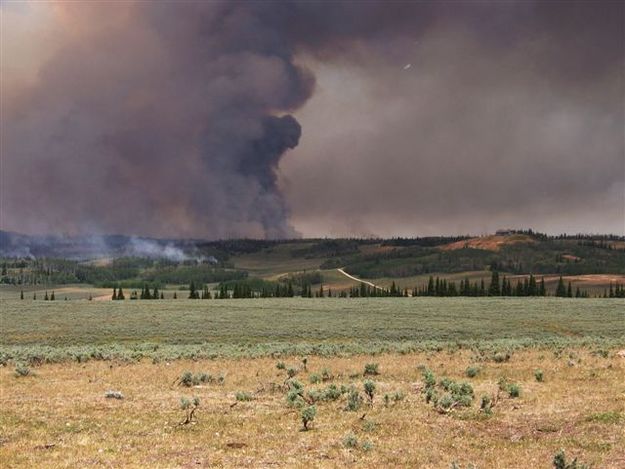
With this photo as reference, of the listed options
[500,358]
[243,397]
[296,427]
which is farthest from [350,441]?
[500,358]

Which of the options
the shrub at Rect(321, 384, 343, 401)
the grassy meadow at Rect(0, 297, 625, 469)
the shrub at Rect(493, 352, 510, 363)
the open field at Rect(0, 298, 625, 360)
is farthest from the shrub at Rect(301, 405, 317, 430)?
the open field at Rect(0, 298, 625, 360)

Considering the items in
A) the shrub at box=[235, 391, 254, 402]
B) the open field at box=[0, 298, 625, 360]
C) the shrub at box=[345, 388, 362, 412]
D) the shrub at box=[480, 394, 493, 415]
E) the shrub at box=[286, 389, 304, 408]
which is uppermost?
the shrub at box=[480, 394, 493, 415]

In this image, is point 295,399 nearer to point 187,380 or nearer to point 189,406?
point 189,406

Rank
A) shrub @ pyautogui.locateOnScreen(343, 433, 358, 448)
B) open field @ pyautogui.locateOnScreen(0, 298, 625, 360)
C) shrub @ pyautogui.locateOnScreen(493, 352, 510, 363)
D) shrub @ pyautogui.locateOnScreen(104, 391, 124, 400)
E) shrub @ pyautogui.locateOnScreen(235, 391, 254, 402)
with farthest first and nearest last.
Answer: open field @ pyautogui.locateOnScreen(0, 298, 625, 360), shrub @ pyautogui.locateOnScreen(493, 352, 510, 363), shrub @ pyautogui.locateOnScreen(104, 391, 124, 400), shrub @ pyautogui.locateOnScreen(235, 391, 254, 402), shrub @ pyautogui.locateOnScreen(343, 433, 358, 448)

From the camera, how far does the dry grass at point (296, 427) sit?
15.8m

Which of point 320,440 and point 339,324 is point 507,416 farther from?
point 339,324

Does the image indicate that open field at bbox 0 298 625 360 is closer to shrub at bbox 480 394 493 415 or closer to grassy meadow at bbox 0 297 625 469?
grassy meadow at bbox 0 297 625 469

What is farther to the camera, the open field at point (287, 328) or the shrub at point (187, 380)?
the open field at point (287, 328)

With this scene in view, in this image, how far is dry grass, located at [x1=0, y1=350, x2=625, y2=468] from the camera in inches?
621

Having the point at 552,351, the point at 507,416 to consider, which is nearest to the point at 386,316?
the point at 552,351

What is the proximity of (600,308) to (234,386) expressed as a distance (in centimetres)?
7670

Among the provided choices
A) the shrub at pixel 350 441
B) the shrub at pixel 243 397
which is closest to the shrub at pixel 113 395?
the shrub at pixel 243 397

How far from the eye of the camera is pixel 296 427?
19.8 m

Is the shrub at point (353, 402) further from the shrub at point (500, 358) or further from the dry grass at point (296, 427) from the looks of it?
the shrub at point (500, 358)
